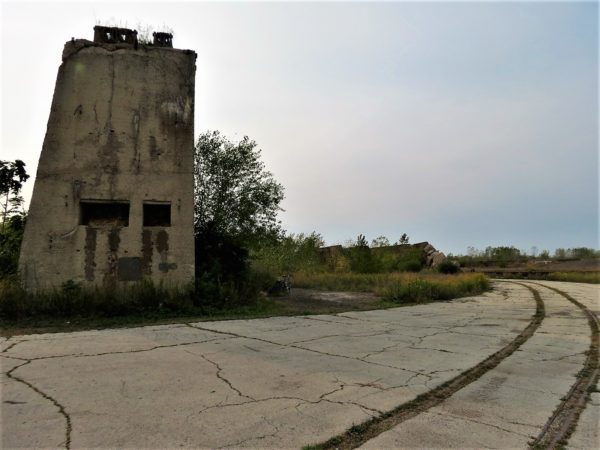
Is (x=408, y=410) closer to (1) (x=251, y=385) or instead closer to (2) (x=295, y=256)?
(1) (x=251, y=385)

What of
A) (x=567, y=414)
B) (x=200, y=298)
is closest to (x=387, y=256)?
(x=200, y=298)

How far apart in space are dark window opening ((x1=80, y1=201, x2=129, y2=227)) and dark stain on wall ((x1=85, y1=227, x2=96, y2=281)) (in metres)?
0.26

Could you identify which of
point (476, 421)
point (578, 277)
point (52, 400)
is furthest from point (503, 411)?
point (578, 277)

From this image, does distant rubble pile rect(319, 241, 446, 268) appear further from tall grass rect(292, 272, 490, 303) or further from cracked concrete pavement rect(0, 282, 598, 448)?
cracked concrete pavement rect(0, 282, 598, 448)

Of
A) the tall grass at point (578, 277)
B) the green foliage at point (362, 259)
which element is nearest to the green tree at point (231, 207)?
the green foliage at point (362, 259)

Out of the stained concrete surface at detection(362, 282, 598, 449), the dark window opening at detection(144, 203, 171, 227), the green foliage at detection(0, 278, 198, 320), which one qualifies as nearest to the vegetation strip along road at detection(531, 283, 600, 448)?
the stained concrete surface at detection(362, 282, 598, 449)

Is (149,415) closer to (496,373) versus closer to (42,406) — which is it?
(42,406)

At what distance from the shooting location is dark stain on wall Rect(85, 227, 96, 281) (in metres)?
8.86

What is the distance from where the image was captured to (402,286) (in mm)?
15539

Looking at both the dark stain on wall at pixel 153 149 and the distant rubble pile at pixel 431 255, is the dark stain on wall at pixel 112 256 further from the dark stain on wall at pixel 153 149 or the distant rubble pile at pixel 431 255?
the distant rubble pile at pixel 431 255

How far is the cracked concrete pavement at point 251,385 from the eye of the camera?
9.07 ft

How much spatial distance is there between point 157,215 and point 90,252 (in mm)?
1727

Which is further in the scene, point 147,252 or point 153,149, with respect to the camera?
point 153,149

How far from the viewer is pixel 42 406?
312 centimetres
